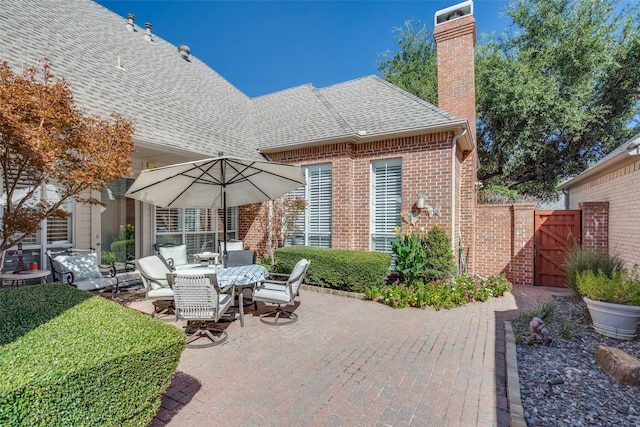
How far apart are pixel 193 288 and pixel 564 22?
20320 millimetres

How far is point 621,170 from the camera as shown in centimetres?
722

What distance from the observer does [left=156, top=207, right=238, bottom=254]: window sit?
895 centimetres

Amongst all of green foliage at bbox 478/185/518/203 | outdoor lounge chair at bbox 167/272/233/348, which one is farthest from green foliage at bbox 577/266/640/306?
green foliage at bbox 478/185/518/203

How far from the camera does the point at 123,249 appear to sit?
8.23m

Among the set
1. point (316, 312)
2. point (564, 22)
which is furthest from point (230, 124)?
point (564, 22)

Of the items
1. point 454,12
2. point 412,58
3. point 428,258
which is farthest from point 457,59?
point 412,58

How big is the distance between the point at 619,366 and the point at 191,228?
32.4 feet

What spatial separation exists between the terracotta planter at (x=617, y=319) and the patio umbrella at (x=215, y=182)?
17.9ft

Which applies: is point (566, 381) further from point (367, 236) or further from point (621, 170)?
point (621, 170)

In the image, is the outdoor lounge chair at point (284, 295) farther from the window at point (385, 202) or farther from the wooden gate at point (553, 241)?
the wooden gate at point (553, 241)

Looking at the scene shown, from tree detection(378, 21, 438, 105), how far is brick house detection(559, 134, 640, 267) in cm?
1459

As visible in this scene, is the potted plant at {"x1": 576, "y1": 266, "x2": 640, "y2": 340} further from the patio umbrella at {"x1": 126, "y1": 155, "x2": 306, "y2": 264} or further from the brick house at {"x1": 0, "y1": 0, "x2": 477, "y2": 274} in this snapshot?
the patio umbrella at {"x1": 126, "y1": 155, "x2": 306, "y2": 264}

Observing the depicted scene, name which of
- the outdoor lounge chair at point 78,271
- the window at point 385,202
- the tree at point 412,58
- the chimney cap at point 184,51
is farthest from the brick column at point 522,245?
the tree at point 412,58

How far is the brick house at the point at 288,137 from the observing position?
7164mm
